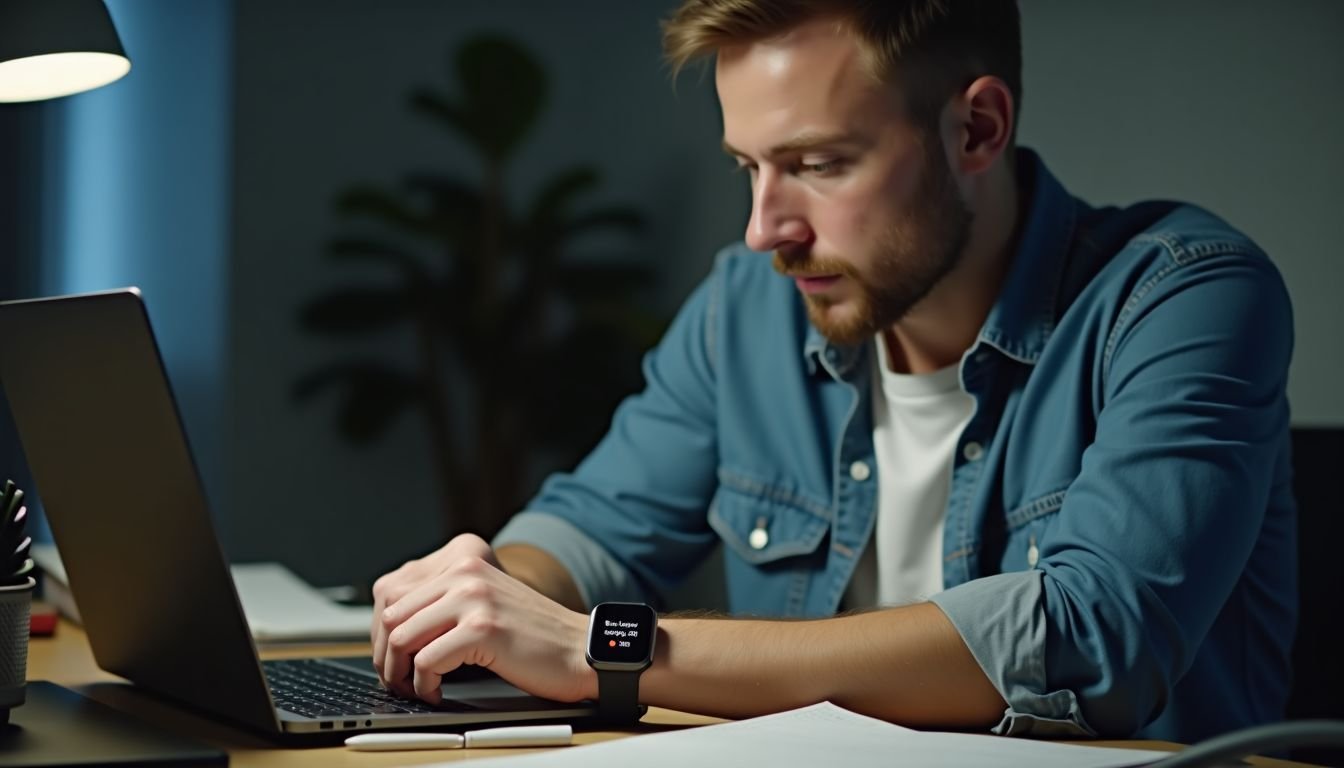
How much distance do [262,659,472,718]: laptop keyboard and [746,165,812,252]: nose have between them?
546mm

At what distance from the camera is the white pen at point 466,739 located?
0.80 metres

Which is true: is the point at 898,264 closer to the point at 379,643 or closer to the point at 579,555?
the point at 579,555

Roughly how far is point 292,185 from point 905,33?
10.1ft

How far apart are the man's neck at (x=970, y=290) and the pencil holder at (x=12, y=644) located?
88cm

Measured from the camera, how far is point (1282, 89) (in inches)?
73.2

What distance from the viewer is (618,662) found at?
36.0 inches

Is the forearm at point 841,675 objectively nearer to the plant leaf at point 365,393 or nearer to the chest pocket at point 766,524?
the chest pocket at point 766,524

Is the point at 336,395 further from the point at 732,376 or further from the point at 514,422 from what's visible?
the point at 732,376

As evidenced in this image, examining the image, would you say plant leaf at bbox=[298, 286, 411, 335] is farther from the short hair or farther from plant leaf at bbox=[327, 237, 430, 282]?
the short hair

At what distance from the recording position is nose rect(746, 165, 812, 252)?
1.33m

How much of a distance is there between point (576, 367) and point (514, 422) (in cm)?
24

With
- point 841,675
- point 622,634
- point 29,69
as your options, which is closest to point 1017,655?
point 841,675

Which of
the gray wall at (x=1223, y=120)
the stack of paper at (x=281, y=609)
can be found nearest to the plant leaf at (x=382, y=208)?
the gray wall at (x=1223, y=120)

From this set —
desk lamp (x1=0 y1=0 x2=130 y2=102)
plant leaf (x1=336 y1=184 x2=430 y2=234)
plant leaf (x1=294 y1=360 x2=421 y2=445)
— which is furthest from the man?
plant leaf (x1=294 y1=360 x2=421 y2=445)
